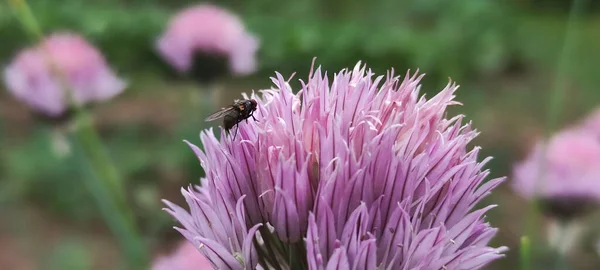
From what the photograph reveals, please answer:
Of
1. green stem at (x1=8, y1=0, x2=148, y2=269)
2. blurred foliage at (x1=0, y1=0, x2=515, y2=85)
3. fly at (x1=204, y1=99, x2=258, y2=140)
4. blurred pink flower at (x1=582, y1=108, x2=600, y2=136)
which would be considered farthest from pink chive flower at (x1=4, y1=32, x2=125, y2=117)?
blurred foliage at (x1=0, y1=0, x2=515, y2=85)

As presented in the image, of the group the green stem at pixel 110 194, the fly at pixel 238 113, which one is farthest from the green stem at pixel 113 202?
the fly at pixel 238 113

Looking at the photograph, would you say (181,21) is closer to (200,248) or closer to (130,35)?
(200,248)

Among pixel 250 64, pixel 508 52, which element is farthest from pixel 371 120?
pixel 508 52

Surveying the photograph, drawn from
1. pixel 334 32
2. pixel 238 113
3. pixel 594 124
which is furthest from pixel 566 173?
pixel 334 32

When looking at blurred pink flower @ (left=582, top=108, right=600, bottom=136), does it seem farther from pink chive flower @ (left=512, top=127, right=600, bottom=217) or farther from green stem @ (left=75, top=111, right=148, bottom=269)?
green stem @ (left=75, top=111, right=148, bottom=269)

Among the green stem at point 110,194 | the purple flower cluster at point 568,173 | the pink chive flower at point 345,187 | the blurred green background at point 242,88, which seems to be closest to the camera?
the pink chive flower at point 345,187

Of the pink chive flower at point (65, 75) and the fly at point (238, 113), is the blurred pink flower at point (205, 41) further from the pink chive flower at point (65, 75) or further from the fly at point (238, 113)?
the fly at point (238, 113)
